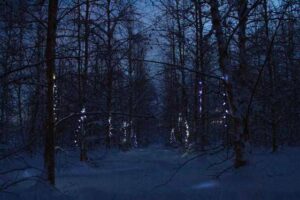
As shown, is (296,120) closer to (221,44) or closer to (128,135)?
(128,135)

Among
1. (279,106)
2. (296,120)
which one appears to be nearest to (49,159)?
(279,106)

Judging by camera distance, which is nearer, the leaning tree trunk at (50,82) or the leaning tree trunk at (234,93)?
the leaning tree trunk at (234,93)

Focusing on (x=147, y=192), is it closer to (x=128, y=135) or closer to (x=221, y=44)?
(x=221, y=44)

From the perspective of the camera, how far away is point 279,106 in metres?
19.6

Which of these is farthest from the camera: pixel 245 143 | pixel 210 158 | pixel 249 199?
pixel 210 158

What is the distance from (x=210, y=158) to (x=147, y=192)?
410 inches

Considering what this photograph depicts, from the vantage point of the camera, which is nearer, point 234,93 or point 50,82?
point 234,93

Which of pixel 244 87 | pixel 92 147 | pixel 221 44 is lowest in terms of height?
pixel 92 147

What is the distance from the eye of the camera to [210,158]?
1634cm

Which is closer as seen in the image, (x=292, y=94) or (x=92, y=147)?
(x=292, y=94)

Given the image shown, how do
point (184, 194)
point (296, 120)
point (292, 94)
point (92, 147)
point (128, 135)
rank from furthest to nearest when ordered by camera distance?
point (128, 135) < point (92, 147) < point (296, 120) < point (292, 94) < point (184, 194)

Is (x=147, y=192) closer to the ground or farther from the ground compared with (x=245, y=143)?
closer to the ground

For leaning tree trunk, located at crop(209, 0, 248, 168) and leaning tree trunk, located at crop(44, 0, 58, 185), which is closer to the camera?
leaning tree trunk, located at crop(209, 0, 248, 168)

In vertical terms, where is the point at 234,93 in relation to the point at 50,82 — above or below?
below
